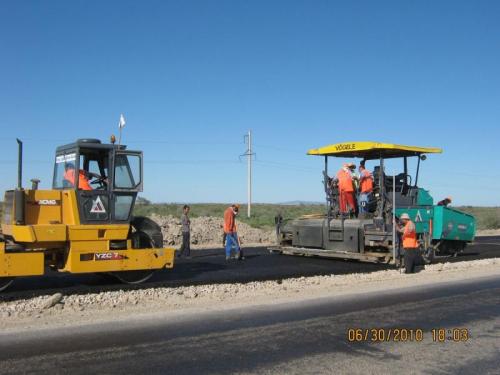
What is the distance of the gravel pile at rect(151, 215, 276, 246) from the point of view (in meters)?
21.8

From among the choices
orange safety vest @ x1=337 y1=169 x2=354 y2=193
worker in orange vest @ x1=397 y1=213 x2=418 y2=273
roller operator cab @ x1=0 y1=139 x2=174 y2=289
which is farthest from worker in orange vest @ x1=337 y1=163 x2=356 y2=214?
roller operator cab @ x1=0 y1=139 x2=174 y2=289

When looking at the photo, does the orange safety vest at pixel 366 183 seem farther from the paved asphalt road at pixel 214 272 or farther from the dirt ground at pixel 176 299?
the dirt ground at pixel 176 299

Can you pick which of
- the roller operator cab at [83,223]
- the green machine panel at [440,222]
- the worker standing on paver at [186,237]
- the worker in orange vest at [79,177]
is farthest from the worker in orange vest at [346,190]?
the worker in orange vest at [79,177]

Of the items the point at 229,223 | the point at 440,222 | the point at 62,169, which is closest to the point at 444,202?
the point at 440,222

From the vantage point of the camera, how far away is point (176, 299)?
9.09 meters

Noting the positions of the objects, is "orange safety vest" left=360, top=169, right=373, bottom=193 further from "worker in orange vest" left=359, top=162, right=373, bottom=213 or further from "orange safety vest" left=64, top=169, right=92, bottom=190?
"orange safety vest" left=64, top=169, right=92, bottom=190

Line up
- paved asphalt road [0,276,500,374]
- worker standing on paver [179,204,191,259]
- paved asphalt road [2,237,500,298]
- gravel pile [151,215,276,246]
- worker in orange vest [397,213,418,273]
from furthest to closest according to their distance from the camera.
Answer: gravel pile [151,215,276,246] < worker standing on paver [179,204,191,259] < worker in orange vest [397,213,418,273] < paved asphalt road [2,237,500,298] < paved asphalt road [0,276,500,374]

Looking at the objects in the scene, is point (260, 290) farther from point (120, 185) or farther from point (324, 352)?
point (324, 352)

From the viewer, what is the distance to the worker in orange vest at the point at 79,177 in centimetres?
967

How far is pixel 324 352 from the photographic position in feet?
20.0

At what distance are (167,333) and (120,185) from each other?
149 inches
